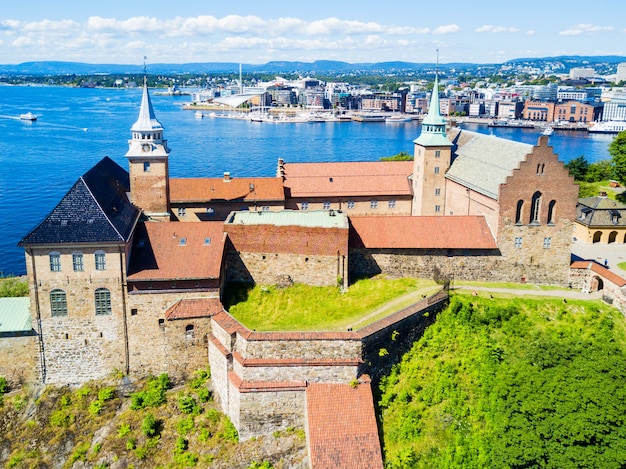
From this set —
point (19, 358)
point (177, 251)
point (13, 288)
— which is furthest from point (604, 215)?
point (13, 288)

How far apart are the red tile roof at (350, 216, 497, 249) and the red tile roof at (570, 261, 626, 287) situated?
7.40 metres

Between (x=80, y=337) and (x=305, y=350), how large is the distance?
16173 mm

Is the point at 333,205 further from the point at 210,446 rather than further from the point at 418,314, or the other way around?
the point at 210,446

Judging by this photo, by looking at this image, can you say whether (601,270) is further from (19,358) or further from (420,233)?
(19,358)

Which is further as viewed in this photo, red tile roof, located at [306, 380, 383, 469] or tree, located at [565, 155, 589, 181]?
Result: tree, located at [565, 155, 589, 181]

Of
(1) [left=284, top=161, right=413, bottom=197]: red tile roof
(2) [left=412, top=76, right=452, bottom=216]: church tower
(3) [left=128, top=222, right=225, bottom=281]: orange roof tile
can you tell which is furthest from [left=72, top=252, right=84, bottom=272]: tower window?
(2) [left=412, top=76, right=452, bottom=216]: church tower

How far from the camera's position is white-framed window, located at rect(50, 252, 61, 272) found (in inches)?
1587

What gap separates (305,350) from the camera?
3828 centimetres

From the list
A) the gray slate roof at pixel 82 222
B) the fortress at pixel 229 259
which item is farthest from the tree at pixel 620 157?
the gray slate roof at pixel 82 222

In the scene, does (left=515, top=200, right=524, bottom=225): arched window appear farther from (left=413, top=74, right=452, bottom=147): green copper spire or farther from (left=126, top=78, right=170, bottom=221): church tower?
(left=126, top=78, right=170, bottom=221): church tower

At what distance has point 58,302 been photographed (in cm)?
4141

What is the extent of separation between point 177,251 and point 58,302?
8611 millimetres

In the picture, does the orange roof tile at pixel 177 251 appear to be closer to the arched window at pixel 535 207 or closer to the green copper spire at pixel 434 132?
the green copper spire at pixel 434 132

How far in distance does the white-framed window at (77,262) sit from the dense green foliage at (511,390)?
21.7 metres
